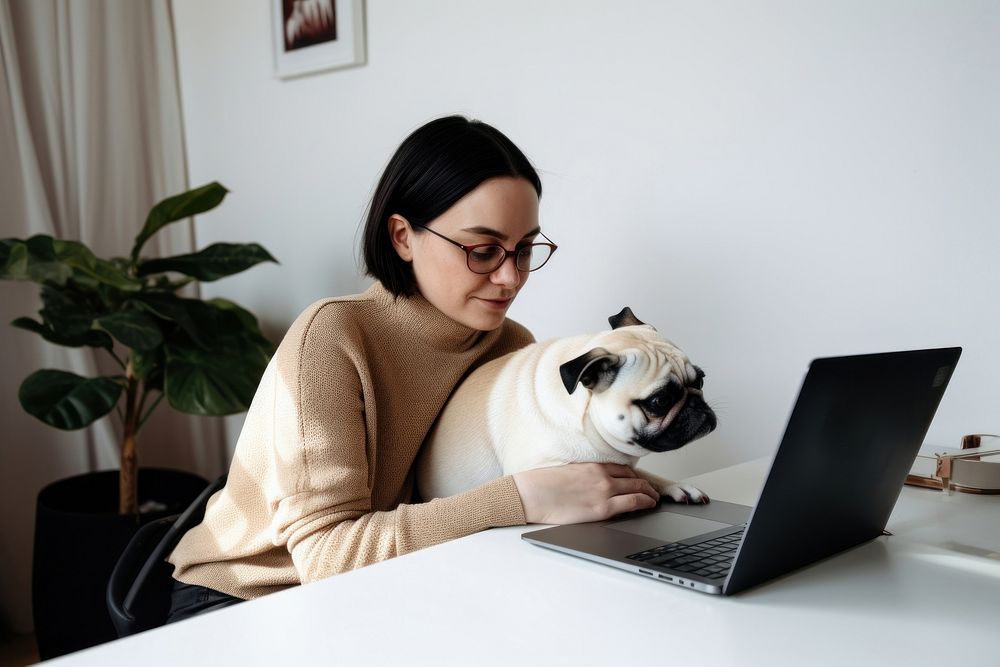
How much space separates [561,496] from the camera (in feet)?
3.28

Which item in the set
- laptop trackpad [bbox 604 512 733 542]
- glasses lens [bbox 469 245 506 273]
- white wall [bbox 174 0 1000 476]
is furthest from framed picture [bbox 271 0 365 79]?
laptop trackpad [bbox 604 512 733 542]

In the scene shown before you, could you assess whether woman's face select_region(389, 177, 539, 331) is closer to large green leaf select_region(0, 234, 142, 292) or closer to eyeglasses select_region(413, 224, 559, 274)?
eyeglasses select_region(413, 224, 559, 274)

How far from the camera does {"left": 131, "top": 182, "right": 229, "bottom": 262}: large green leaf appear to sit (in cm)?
A: 214

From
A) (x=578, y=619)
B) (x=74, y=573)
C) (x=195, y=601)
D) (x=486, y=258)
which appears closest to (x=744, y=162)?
(x=486, y=258)

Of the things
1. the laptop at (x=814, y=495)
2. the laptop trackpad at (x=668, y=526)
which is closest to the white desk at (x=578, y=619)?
the laptop at (x=814, y=495)

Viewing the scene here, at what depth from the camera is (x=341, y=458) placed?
1.04m

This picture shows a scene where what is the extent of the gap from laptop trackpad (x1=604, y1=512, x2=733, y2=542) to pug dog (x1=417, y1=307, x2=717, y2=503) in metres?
0.09

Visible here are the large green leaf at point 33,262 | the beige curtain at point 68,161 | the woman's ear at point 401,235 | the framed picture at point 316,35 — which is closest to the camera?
the woman's ear at point 401,235

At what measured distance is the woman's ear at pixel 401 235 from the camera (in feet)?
4.03

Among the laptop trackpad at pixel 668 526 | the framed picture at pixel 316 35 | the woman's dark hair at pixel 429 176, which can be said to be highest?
the framed picture at pixel 316 35

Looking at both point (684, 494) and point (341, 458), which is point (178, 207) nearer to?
point (341, 458)

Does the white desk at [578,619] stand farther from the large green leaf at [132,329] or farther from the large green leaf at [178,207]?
the large green leaf at [178,207]

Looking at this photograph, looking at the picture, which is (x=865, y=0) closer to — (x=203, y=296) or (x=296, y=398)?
(x=296, y=398)

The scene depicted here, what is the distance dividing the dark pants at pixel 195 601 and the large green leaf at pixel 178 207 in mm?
1227
